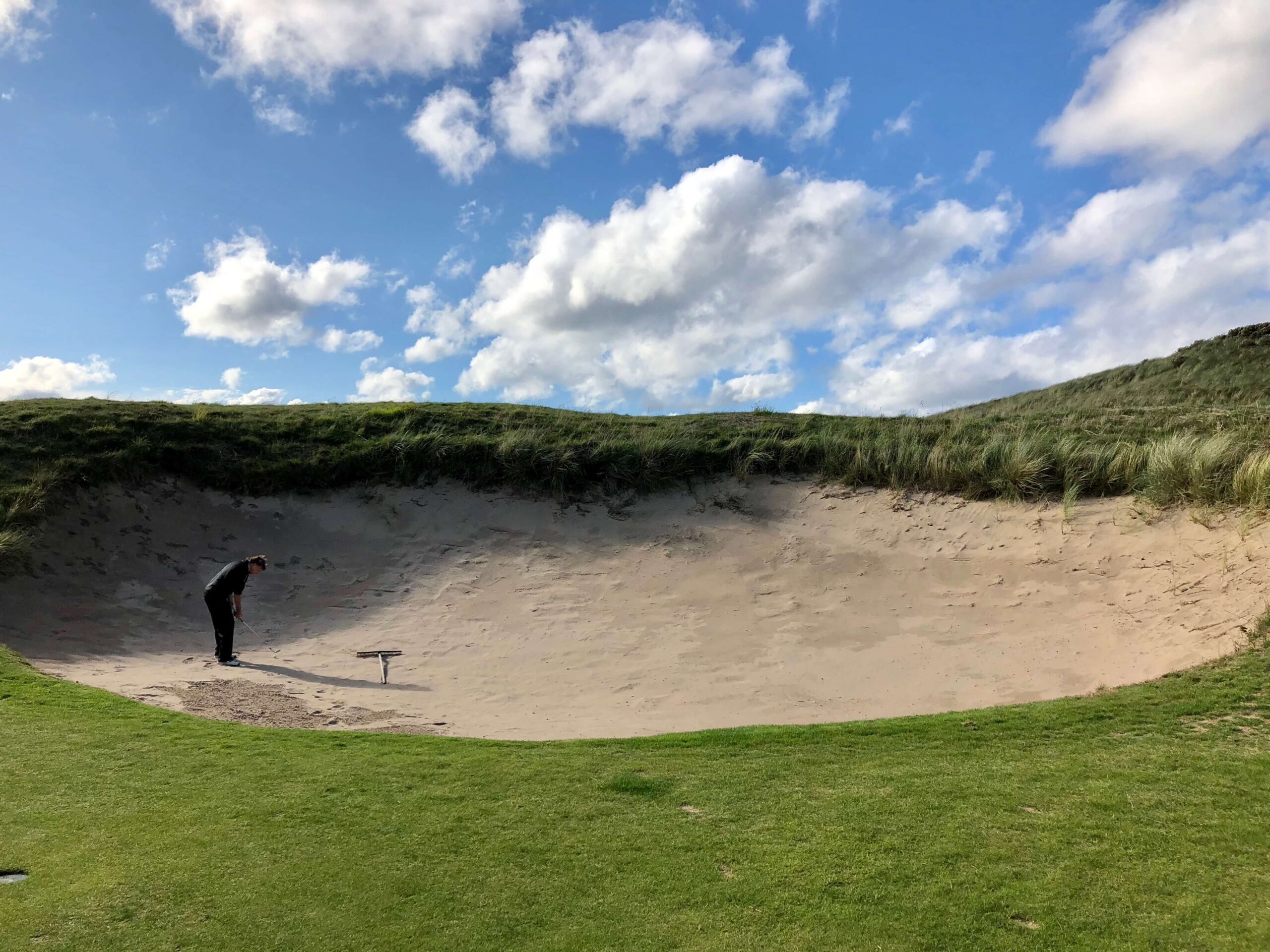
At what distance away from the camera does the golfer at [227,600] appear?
35.6ft

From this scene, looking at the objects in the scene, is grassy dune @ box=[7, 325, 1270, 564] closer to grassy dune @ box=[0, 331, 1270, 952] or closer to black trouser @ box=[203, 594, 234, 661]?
black trouser @ box=[203, 594, 234, 661]

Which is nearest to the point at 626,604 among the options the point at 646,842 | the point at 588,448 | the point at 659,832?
the point at 588,448

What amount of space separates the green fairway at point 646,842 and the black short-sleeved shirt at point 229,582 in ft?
15.3

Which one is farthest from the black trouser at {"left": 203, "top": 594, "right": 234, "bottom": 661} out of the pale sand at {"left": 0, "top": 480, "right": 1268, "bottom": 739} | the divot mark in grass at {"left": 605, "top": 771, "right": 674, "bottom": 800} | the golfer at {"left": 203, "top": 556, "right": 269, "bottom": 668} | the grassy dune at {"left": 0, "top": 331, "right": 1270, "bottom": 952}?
the divot mark in grass at {"left": 605, "top": 771, "right": 674, "bottom": 800}

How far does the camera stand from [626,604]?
12.9 m

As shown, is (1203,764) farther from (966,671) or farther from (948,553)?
(948,553)

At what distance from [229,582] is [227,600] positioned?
275mm

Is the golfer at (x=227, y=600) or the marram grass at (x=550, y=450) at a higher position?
the marram grass at (x=550, y=450)

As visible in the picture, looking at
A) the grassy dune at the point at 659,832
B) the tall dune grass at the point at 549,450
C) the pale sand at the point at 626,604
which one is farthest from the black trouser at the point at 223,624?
the tall dune grass at the point at 549,450

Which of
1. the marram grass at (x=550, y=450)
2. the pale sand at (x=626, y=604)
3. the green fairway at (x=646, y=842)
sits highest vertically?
the marram grass at (x=550, y=450)

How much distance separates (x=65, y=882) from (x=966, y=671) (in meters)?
9.03

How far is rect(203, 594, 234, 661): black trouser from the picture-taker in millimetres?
10836

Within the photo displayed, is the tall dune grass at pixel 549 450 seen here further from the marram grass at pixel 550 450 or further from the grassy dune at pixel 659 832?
the grassy dune at pixel 659 832

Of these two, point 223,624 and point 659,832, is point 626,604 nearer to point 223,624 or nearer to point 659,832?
point 223,624
